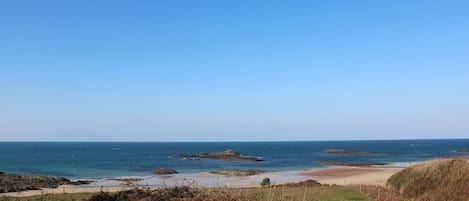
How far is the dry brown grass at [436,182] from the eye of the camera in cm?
2700

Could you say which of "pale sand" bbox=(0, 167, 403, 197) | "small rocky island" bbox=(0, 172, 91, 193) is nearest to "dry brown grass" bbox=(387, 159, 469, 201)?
"pale sand" bbox=(0, 167, 403, 197)

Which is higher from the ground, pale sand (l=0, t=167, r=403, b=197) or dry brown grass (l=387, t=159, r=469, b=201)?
dry brown grass (l=387, t=159, r=469, b=201)

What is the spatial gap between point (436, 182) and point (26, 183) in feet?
148

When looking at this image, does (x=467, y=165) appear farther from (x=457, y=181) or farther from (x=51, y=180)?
(x=51, y=180)

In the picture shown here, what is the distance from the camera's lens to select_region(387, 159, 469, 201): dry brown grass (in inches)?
1063

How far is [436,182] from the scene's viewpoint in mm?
30469

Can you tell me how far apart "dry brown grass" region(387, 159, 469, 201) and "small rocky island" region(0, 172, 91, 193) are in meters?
37.8

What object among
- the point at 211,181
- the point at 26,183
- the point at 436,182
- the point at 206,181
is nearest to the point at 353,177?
the point at 211,181

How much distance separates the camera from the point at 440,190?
2834cm

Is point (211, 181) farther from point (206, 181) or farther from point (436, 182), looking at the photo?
point (436, 182)

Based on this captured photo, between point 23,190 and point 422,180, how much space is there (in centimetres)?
3912

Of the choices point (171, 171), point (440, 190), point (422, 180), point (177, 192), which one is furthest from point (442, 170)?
point (171, 171)

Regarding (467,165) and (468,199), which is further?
(467,165)

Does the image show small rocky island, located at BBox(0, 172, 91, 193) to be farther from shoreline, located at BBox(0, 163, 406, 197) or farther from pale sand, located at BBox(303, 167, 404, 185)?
pale sand, located at BBox(303, 167, 404, 185)
